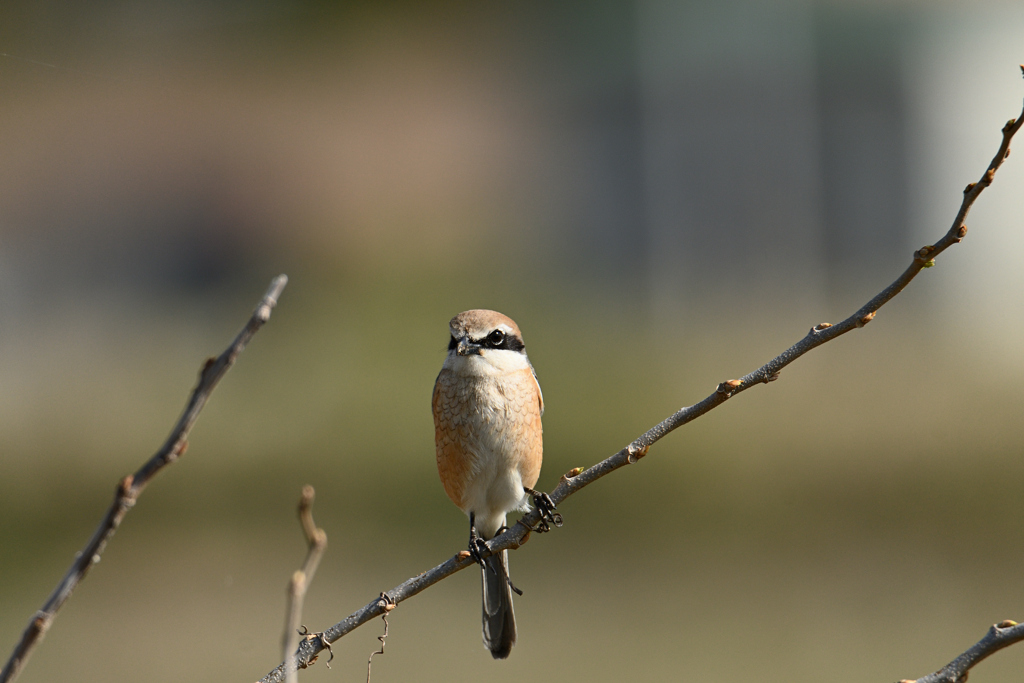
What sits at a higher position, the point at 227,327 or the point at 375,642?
the point at 227,327

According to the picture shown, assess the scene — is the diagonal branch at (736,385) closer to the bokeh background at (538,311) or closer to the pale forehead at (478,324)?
the pale forehead at (478,324)

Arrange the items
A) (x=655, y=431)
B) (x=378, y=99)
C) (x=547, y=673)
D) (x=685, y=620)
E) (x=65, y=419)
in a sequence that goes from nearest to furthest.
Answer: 1. (x=655, y=431)
2. (x=547, y=673)
3. (x=685, y=620)
4. (x=65, y=419)
5. (x=378, y=99)

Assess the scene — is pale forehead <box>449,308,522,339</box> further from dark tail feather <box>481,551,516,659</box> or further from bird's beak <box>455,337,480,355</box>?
dark tail feather <box>481,551,516,659</box>

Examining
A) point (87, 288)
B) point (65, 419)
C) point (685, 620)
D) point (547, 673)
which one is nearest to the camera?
point (547, 673)

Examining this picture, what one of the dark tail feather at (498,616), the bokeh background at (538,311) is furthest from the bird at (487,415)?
the bokeh background at (538,311)

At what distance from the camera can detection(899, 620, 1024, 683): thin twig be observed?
4.14 feet

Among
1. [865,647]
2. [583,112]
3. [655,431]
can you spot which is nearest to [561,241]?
[583,112]

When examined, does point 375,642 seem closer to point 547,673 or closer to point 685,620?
point 547,673

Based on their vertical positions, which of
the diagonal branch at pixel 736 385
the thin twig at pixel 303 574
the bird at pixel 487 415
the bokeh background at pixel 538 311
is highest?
the bokeh background at pixel 538 311

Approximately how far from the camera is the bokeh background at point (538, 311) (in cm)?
565

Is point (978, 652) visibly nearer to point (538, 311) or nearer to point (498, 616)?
point (498, 616)

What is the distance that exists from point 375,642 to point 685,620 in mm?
1744

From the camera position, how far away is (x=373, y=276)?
24.9 feet

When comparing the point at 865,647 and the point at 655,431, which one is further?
the point at 865,647
